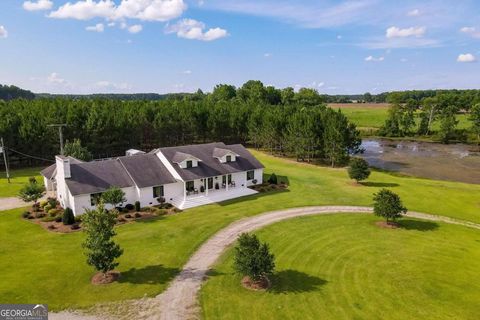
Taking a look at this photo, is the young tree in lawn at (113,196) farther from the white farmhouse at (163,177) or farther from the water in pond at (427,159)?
the water in pond at (427,159)

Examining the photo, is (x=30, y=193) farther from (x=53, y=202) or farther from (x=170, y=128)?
(x=170, y=128)

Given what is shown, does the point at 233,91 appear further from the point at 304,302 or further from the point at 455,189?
the point at 304,302

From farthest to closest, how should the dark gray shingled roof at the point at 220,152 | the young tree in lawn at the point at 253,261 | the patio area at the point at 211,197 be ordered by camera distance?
the dark gray shingled roof at the point at 220,152 → the patio area at the point at 211,197 → the young tree in lawn at the point at 253,261

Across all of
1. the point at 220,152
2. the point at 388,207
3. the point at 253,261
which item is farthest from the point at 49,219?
the point at 388,207

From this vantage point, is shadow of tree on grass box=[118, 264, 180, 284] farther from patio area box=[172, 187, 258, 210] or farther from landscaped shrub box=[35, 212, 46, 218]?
landscaped shrub box=[35, 212, 46, 218]

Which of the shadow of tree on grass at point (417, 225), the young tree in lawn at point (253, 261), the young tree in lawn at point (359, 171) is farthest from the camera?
the young tree in lawn at point (359, 171)

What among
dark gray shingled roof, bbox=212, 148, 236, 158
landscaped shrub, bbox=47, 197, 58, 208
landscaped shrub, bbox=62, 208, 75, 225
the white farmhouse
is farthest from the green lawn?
→ dark gray shingled roof, bbox=212, 148, 236, 158

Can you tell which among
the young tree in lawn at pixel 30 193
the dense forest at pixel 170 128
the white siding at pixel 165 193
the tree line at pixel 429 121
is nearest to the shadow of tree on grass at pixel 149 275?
the white siding at pixel 165 193
